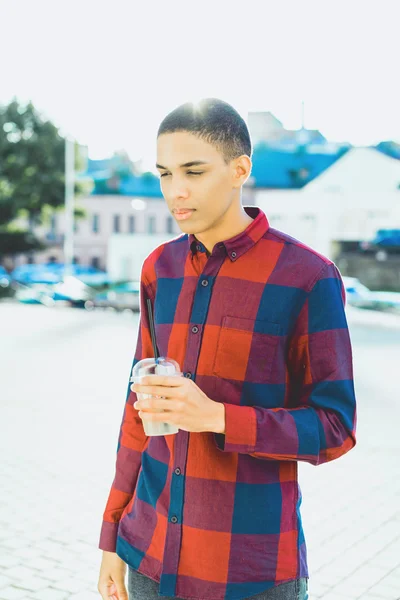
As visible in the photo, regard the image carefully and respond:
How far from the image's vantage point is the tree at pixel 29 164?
1726 inches

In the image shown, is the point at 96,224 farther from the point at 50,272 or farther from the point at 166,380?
the point at 166,380

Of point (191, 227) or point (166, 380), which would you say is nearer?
point (166, 380)

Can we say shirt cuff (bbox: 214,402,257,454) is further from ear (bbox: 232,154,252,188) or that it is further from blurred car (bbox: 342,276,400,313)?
blurred car (bbox: 342,276,400,313)

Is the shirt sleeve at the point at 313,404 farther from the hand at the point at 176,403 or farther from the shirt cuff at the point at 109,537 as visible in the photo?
the shirt cuff at the point at 109,537

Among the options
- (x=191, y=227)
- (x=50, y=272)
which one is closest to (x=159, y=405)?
(x=191, y=227)

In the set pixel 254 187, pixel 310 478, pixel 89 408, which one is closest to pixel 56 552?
pixel 310 478

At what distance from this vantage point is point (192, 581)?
1.72 m

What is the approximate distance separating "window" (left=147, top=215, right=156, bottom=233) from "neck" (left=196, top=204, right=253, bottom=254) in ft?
182

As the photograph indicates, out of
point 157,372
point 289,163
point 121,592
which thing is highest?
point 157,372

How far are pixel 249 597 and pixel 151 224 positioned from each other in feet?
184

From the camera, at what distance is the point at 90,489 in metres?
6.11

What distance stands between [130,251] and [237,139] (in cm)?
5382

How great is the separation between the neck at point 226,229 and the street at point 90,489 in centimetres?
293

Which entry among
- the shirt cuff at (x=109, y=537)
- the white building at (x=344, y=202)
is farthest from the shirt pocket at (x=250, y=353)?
the white building at (x=344, y=202)
